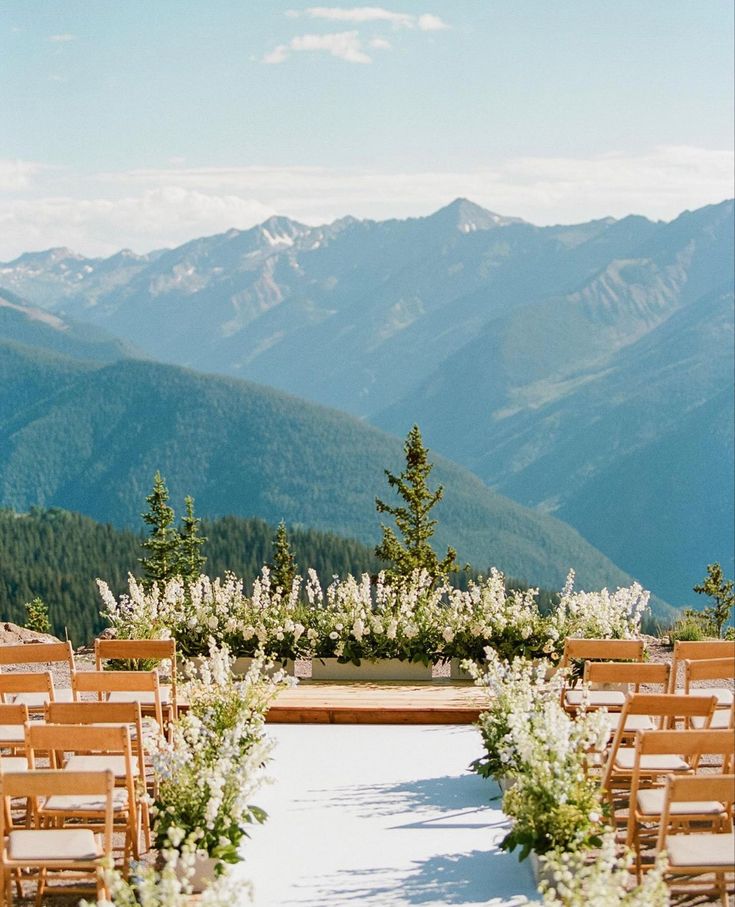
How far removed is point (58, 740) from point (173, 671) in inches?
120

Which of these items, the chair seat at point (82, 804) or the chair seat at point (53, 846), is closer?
the chair seat at point (53, 846)

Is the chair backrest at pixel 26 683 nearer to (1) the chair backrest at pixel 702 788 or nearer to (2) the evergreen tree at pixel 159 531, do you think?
(1) the chair backrest at pixel 702 788

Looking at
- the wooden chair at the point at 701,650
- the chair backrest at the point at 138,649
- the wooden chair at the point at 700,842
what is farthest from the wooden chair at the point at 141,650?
the wooden chair at the point at 700,842

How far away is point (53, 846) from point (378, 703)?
5254 millimetres

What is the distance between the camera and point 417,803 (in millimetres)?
8555

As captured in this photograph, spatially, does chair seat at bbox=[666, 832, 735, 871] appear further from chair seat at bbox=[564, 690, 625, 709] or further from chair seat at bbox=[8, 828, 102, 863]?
chair seat at bbox=[564, 690, 625, 709]

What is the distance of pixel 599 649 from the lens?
32.7 ft

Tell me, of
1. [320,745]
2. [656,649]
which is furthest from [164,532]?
[320,745]

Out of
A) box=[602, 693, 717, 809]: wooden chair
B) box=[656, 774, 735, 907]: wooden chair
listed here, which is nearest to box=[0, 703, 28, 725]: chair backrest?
box=[602, 693, 717, 809]: wooden chair

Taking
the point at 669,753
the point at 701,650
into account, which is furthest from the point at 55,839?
the point at 701,650

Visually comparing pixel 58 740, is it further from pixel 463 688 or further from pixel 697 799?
pixel 463 688

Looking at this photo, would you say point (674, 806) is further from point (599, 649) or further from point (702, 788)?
point (599, 649)

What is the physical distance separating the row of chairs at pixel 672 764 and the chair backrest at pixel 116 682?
2759mm

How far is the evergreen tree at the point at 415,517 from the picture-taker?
2738 centimetres
